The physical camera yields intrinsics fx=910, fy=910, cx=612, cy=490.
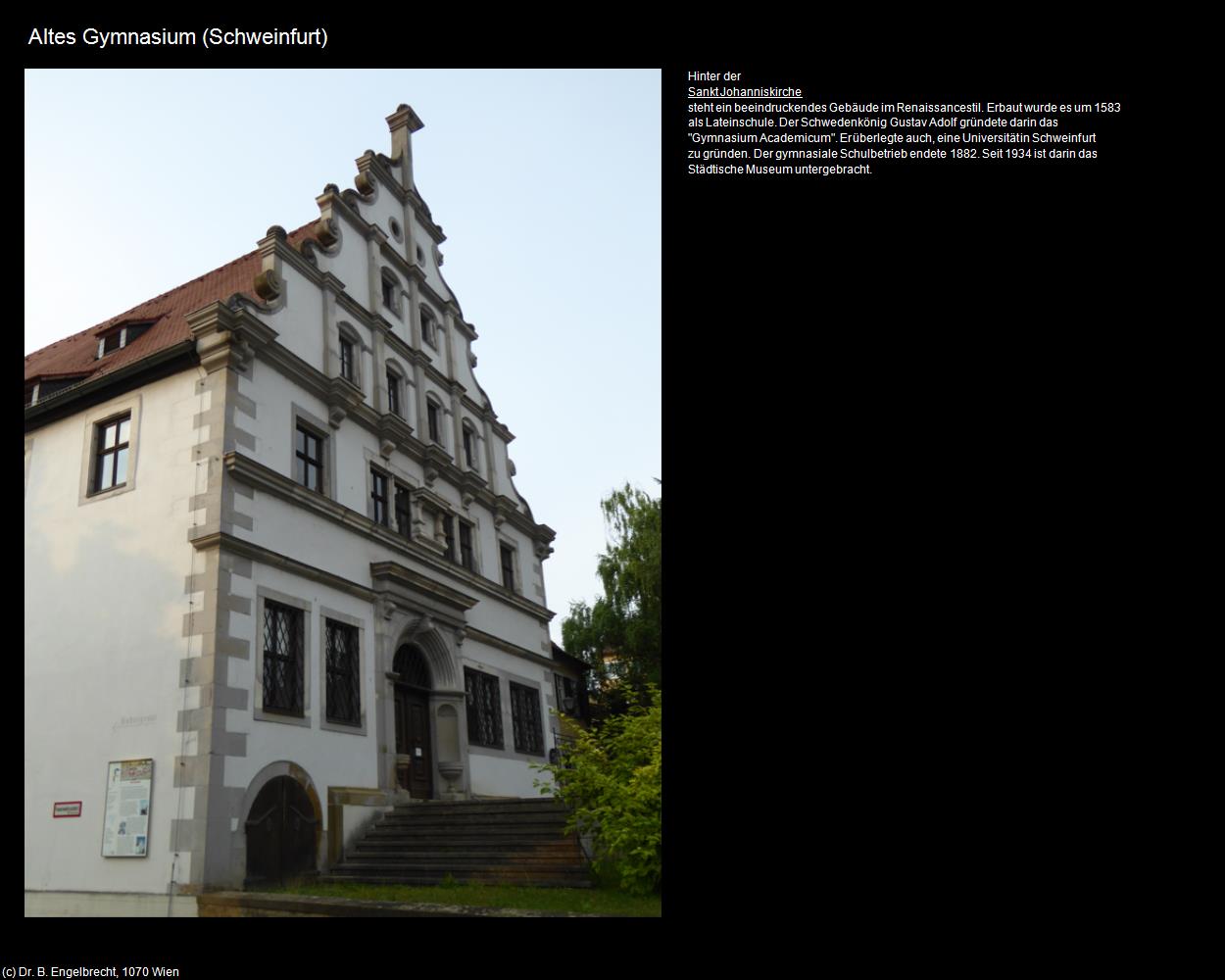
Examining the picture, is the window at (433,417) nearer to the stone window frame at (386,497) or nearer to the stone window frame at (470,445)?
the stone window frame at (470,445)

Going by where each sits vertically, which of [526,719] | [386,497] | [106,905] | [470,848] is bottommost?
[106,905]

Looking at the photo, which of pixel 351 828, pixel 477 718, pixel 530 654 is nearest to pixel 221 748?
pixel 351 828

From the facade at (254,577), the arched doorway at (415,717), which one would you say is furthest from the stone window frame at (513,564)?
the arched doorway at (415,717)

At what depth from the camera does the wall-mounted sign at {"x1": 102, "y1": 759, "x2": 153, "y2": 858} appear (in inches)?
538

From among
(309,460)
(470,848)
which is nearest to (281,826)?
(470,848)

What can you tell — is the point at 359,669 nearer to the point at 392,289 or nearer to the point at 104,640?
the point at 104,640

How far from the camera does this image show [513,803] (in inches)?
628

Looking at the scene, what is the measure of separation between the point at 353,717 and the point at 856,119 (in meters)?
14.8

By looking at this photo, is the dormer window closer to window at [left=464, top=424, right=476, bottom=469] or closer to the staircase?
window at [left=464, top=424, right=476, bottom=469]

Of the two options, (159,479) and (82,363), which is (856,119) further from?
(82,363)

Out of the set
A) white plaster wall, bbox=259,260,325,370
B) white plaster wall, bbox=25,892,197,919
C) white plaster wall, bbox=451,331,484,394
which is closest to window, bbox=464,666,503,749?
white plaster wall, bbox=451,331,484,394

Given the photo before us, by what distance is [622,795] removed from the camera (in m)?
11.2

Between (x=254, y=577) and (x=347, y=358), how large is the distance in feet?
22.5

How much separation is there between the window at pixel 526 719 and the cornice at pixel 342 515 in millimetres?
2535
